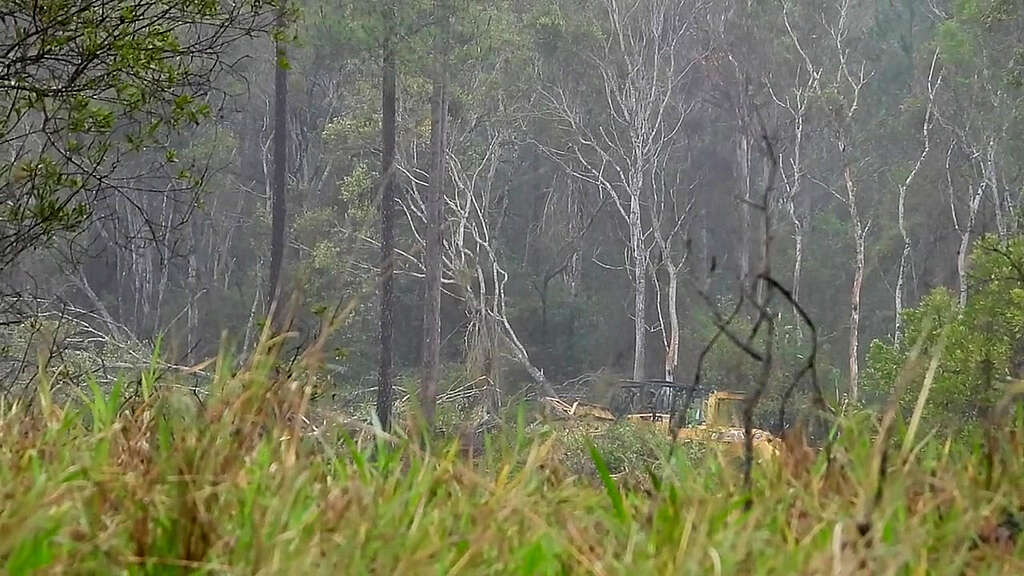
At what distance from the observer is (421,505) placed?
1441 mm

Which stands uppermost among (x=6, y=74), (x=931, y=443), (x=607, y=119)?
(x=607, y=119)

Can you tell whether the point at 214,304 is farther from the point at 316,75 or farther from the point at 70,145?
the point at 70,145

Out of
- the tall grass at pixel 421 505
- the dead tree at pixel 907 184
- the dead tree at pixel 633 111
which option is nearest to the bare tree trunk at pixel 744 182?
the dead tree at pixel 633 111

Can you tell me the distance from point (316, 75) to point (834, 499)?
24.7 meters

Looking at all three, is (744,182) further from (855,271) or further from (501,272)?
(501,272)

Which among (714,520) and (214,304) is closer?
(714,520)

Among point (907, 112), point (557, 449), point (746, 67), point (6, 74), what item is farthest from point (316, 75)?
point (557, 449)

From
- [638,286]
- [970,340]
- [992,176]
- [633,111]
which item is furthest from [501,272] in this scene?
[970,340]

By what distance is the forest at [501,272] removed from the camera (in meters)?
1.39

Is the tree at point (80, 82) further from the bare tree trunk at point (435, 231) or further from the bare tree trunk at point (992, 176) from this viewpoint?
the bare tree trunk at point (992, 176)

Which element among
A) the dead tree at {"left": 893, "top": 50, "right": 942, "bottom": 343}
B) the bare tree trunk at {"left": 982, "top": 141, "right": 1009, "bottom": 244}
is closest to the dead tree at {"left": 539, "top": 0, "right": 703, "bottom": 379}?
the dead tree at {"left": 893, "top": 50, "right": 942, "bottom": 343}

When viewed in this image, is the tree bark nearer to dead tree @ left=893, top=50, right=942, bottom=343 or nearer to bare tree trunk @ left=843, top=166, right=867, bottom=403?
bare tree trunk @ left=843, top=166, right=867, bottom=403

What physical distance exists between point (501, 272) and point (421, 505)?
23441 mm

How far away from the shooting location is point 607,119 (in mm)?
25609
